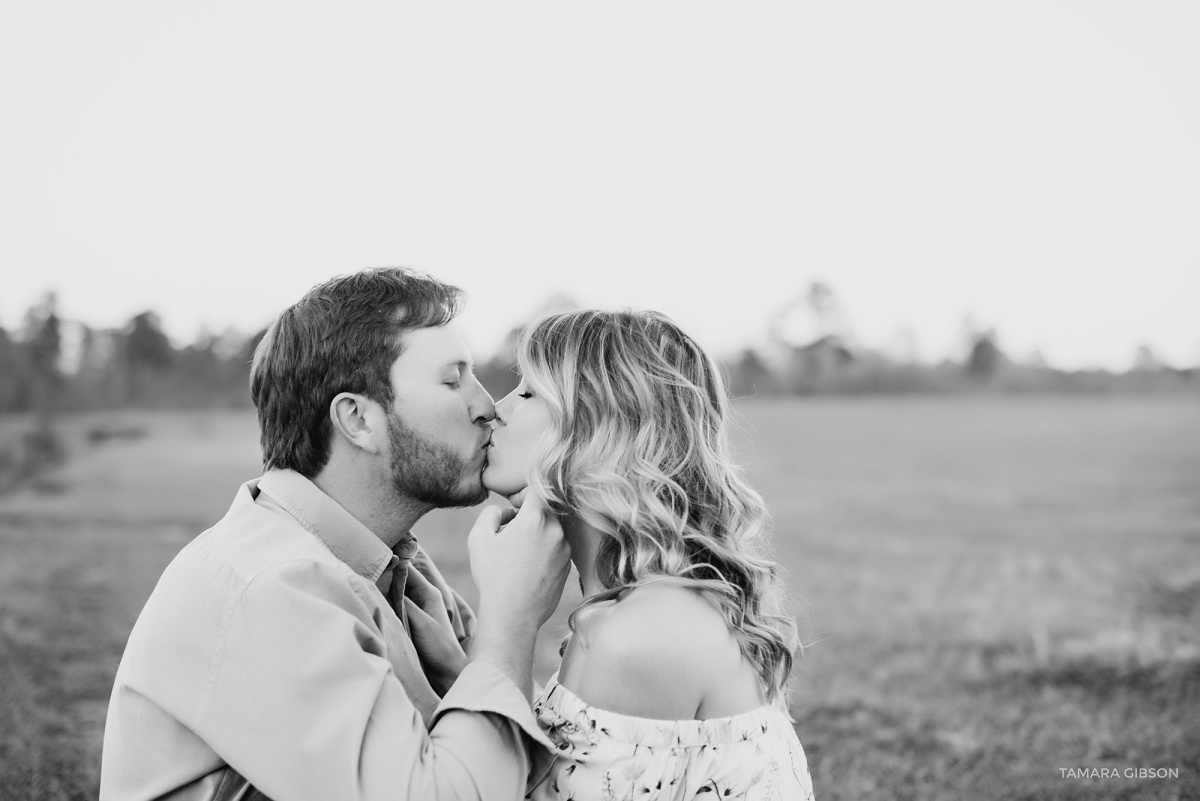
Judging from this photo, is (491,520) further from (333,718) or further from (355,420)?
(333,718)

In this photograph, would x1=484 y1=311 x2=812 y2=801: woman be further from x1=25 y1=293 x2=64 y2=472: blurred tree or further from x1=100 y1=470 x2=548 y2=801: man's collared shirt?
x1=25 y1=293 x2=64 y2=472: blurred tree

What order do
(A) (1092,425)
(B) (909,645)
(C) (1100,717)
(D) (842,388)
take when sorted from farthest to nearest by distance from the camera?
(D) (842,388) < (A) (1092,425) < (B) (909,645) < (C) (1100,717)

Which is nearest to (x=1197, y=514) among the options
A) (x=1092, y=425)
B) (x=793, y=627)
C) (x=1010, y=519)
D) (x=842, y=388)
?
(x=1010, y=519)

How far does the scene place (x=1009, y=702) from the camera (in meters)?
6.62

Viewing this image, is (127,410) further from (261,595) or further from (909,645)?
(261,595)

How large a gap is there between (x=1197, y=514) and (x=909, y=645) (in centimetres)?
1379

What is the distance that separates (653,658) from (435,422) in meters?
1.04

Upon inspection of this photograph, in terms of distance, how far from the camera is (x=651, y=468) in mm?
2709

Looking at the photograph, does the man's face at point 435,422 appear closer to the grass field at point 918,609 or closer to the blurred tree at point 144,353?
the grass field at point 918,609

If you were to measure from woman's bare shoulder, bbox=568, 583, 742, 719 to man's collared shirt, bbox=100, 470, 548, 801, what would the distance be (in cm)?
26

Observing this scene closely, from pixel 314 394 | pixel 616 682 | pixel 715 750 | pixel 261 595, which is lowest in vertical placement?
pixel 715 750

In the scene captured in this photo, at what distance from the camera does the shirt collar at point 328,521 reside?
2699 mm

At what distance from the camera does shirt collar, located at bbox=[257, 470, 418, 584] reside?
270 centimetres

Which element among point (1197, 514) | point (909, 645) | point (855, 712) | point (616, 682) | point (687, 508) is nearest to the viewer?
point (616, 682)
